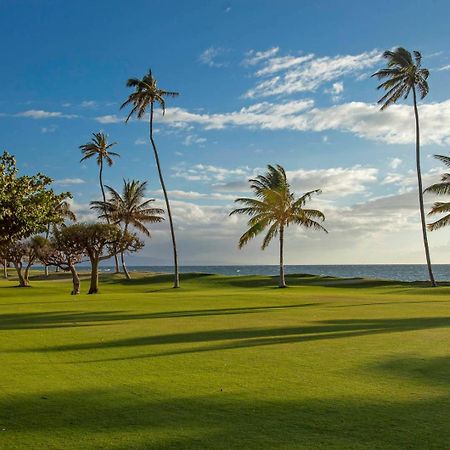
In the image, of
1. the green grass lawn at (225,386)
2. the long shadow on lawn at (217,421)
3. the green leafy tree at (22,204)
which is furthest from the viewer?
the green leafy tree at (22,204)

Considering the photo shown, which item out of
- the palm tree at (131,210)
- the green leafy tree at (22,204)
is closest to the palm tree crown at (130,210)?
the palm tree at (131,210)

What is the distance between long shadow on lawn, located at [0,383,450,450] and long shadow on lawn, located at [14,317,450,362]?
4057 millimetres

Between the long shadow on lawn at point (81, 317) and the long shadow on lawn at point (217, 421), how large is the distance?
11.4 metres

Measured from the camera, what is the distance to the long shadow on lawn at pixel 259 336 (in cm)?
1380

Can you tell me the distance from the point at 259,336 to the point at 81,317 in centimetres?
953

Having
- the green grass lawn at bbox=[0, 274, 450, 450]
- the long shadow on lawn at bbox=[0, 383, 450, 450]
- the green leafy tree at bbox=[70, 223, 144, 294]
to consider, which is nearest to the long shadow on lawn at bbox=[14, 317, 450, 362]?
the green grass lawn at bbox=[0, 274, 450, 450]

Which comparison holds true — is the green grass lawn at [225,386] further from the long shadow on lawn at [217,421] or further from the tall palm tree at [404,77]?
the tall palm tree at [404,77]

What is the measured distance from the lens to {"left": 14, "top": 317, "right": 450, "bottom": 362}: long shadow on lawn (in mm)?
13795

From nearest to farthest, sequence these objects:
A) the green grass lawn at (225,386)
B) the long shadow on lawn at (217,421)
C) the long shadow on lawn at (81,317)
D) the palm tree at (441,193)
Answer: the long shadow on lawn at (217,421)
the green grass lawn at (225,386)
the long shadow on lawn at (81,317)
the palm tree at (441,193)

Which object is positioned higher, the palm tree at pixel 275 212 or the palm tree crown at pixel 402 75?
the palm tree crown at pixel 402 75

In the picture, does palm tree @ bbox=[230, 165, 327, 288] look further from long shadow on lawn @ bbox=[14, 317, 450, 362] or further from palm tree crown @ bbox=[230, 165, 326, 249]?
long shadow on lawn @ bbox=[14, 317, 450, 362]

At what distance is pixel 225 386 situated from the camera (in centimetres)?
930

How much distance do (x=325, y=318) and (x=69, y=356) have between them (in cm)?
1177

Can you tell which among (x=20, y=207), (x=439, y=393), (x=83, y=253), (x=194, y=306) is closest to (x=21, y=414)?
(x=439, y=393)
